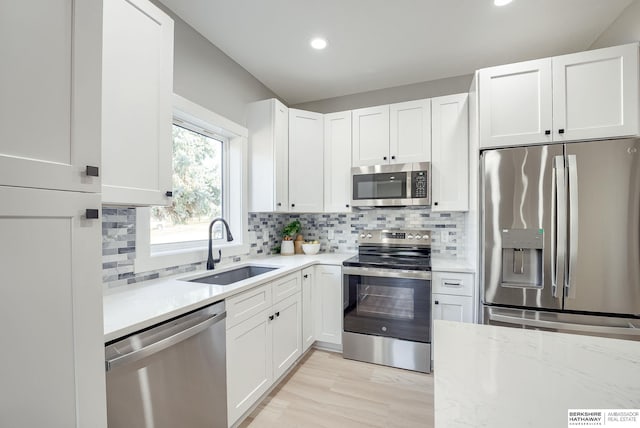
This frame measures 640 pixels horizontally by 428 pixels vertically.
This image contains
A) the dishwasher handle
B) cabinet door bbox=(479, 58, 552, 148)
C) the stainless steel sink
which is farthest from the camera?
the stainless steel sink

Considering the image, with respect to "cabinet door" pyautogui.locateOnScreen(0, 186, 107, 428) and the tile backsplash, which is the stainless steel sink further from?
"cabinet door" pyautogui.locateOnScreen(0, 186, 107, 428)

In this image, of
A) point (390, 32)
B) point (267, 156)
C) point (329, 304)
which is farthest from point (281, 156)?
point (329, 304)

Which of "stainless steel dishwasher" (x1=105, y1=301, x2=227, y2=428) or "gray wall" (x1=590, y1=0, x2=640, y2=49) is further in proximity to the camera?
"gray wall" (x1=590, y1=0, x2=640, y2=49)

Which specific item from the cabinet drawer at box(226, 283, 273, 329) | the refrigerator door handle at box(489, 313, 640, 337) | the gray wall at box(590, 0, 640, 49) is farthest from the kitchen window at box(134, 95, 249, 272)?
the gray wall at box(590, 0, 640, 49)

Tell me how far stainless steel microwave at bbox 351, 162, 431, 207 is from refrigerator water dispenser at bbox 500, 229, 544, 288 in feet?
2.58

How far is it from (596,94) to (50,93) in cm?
280

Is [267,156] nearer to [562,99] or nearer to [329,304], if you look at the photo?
[329,304]

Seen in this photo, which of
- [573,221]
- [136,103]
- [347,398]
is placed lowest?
[347,398]

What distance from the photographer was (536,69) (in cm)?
195

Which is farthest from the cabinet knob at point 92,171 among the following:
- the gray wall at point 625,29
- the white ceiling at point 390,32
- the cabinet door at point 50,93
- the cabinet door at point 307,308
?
the gray wall at point 625,29

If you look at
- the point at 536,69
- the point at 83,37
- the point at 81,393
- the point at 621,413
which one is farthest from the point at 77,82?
the point at 536,69

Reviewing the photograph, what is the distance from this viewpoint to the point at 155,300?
1361mm

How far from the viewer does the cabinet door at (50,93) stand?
2.07 feet

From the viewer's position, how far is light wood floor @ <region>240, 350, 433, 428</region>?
5.83ft
